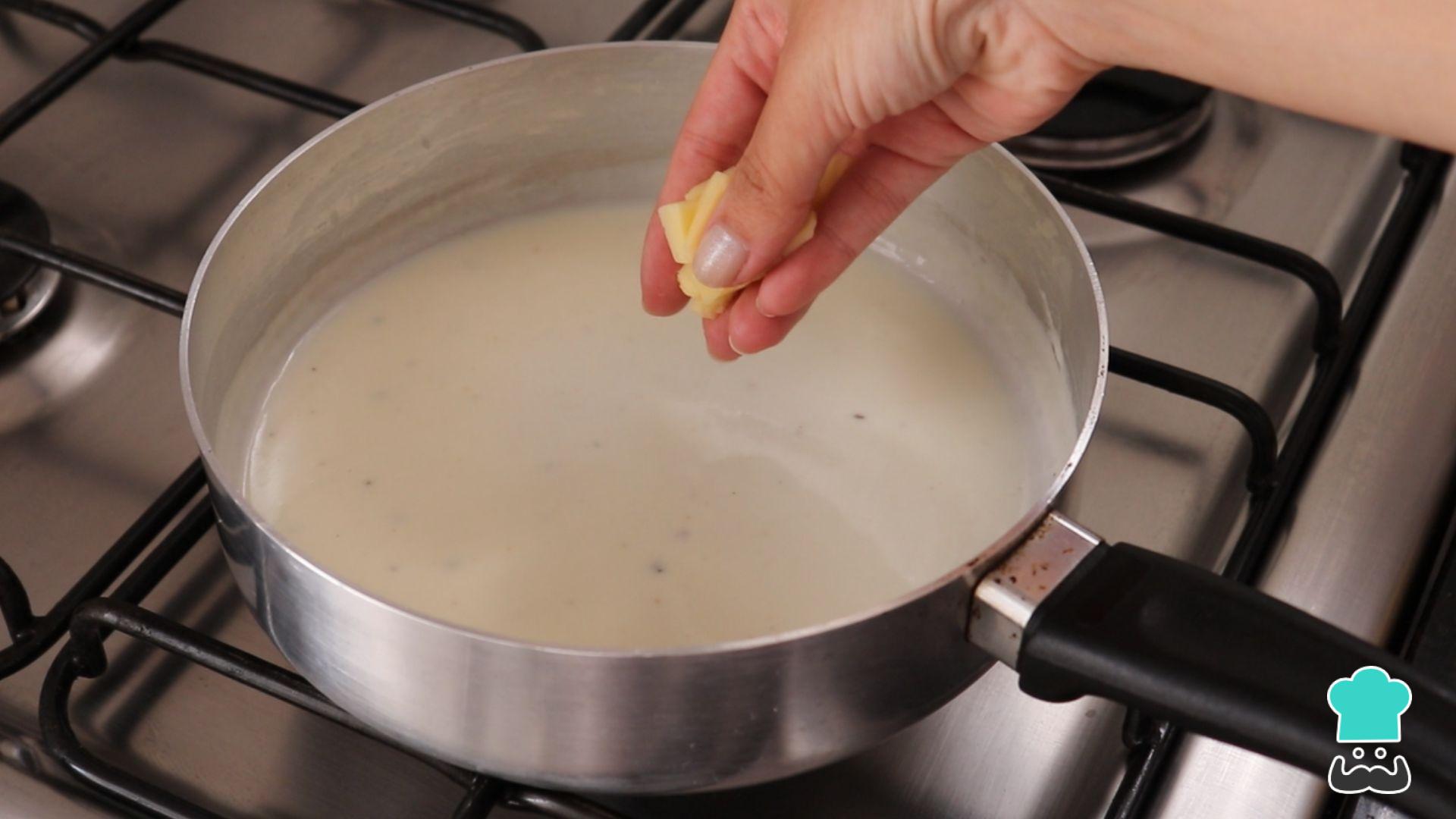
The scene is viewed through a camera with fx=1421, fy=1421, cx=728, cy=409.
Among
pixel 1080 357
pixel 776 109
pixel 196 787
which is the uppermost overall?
pixel 776 109

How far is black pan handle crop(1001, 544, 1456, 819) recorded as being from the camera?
0.40 m

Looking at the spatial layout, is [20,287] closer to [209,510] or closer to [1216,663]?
[209,510]

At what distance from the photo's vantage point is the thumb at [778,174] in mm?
548

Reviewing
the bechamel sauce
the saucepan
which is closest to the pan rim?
the saucepan

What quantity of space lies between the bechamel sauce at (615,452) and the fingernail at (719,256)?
9cm

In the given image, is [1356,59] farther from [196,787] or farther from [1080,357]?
[196,787]

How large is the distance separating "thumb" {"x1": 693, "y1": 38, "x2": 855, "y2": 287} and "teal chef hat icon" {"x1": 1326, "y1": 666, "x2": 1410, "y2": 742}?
0.91 feet

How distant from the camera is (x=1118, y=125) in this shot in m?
0.80

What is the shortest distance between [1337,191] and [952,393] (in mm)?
266

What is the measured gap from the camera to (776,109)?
1.83 ft

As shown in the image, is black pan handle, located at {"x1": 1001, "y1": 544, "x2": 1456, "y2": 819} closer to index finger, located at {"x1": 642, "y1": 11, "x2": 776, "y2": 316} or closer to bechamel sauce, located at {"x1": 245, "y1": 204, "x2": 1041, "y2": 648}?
Answer: bechamel sauce, located at {"x1": 245, "y1": 204, "x2": 1041, "y2": 648}

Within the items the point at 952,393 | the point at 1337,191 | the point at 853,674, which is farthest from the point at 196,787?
the point at 1337,191

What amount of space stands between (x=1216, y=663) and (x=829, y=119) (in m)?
0.25

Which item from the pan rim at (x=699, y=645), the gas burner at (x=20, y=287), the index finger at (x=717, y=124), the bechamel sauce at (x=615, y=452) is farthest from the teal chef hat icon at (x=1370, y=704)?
the gas burner at (x=20, y=287)
